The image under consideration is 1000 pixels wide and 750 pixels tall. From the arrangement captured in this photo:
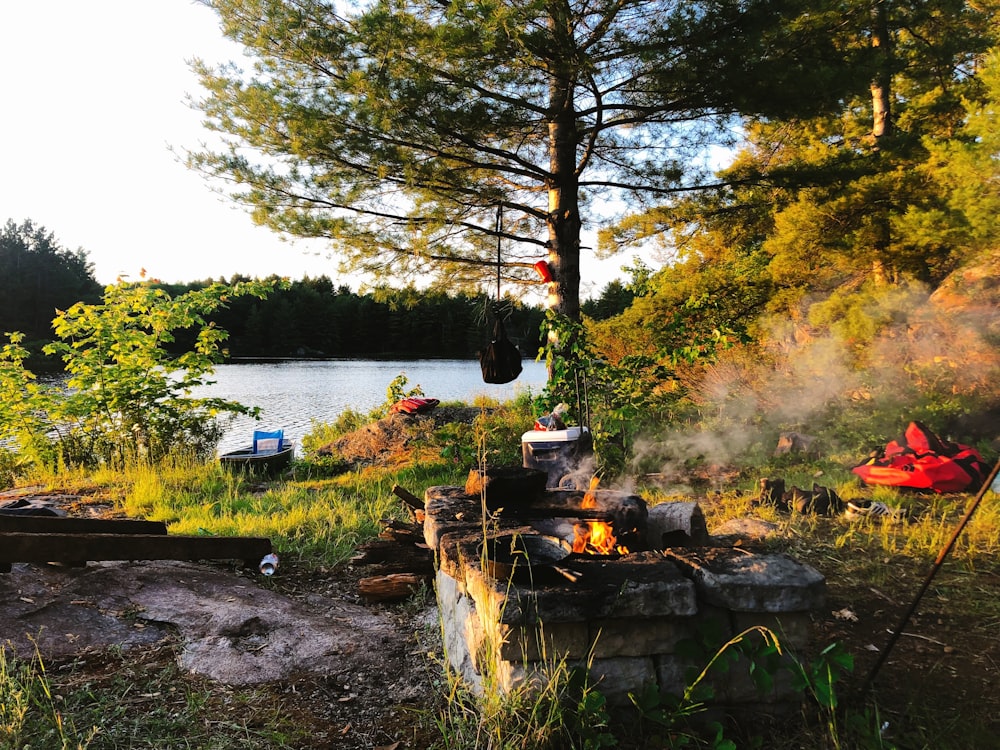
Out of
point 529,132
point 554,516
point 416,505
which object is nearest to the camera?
point 554,516

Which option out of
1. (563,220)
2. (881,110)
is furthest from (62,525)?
(881,110)

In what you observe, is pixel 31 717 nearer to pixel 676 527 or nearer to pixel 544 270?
pixel 676 527

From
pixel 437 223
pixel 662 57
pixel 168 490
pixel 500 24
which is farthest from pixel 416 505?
pixel 662 57

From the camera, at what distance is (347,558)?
3.99 m

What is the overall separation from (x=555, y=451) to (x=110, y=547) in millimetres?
2962

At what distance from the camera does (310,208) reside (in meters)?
7.48

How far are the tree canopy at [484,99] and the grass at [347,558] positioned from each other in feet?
9.78

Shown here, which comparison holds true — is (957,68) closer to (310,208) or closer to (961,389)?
(961,389)

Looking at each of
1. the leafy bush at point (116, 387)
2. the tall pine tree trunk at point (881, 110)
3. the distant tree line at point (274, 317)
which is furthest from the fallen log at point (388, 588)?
the distant tree line at point (274, 317)

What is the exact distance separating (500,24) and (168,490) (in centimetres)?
543

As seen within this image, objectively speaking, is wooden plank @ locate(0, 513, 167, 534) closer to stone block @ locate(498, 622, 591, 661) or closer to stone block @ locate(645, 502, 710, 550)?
stone block @ locate(498, 622, 591, 661)

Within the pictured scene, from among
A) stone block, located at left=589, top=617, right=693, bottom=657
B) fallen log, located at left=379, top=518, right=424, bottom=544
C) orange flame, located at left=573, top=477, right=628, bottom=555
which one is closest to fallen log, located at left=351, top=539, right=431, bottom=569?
fallen log, located at left=379, top=518, right=424, bottom=544

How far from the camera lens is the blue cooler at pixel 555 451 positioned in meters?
4.65

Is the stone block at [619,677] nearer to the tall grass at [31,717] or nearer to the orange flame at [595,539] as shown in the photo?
the orange flame at [595,539]
